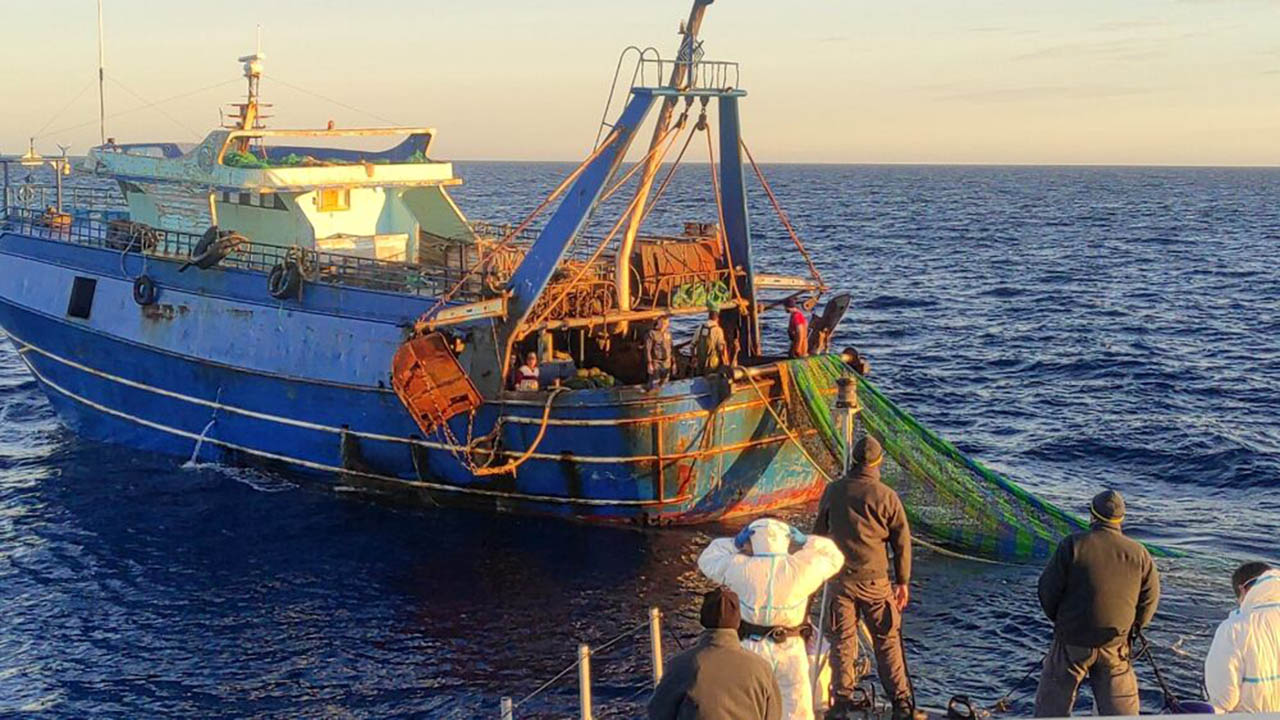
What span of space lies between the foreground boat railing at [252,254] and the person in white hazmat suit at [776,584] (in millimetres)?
11974

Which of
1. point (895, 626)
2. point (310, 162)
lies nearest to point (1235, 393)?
point (310, 162)

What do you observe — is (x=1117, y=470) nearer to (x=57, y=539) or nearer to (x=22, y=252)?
(x=57, y=539)

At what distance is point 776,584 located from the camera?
25.5ft

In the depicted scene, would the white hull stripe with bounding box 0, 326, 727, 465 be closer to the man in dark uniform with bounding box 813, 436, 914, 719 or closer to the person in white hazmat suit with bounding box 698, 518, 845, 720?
the man in dark uniform with bounding box 813, 436, 914, 719

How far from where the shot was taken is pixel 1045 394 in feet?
94.8

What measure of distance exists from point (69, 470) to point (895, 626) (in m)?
17.2

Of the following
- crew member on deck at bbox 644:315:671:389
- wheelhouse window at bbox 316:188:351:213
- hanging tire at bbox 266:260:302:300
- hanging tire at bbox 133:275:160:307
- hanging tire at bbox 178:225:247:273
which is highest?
wheelhouse window at bbox 316:188:351:213

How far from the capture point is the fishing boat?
1786 cm

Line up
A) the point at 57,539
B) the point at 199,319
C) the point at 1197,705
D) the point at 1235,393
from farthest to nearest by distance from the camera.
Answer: the point at 1235,393, the point at 199,319, the point at 57,539, the point at 1197,705

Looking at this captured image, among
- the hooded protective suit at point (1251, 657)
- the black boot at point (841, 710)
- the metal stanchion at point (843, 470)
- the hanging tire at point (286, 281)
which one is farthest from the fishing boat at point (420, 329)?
the hooded protective suit at point (1251, 657)

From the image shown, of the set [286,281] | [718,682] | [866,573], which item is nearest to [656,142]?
[286,281]

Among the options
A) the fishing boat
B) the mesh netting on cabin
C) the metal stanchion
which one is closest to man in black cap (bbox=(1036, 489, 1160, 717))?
the metal stanchion

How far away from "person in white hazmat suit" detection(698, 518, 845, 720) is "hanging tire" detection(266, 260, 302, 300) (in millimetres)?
13366

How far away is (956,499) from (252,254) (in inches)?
462
